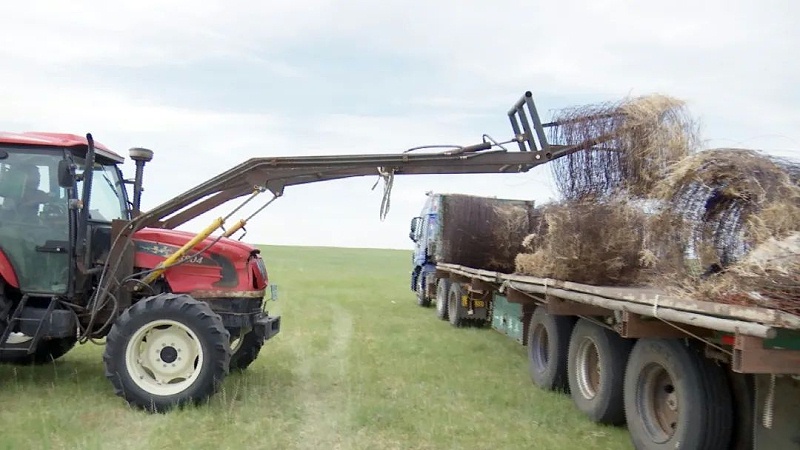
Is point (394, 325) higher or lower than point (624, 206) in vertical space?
lower

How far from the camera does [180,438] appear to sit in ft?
18.7

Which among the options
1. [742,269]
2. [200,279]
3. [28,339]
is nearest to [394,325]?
[200,279]

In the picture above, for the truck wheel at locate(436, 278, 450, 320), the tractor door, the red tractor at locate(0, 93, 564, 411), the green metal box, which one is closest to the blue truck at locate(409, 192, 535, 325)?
the truck wheel at locate(436, 278, 450, 320)

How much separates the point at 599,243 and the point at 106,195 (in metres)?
5.04

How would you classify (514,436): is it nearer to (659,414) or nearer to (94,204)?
(659,414)

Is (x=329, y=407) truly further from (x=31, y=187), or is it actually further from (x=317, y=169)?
(x=31, y=187)

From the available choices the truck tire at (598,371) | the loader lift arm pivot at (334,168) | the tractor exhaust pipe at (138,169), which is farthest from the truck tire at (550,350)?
the tractor exhaust pipe at (138,169)

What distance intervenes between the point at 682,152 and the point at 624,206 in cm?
70

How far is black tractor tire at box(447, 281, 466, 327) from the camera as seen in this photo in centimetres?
1373

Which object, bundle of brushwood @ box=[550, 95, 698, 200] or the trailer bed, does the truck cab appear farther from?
the trailer bed

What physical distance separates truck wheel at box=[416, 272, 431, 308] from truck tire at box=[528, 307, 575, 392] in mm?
9046

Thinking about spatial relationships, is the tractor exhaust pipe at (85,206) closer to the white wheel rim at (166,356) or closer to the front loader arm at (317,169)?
the front loader arm at (317,169)

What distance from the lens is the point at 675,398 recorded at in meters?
5.19

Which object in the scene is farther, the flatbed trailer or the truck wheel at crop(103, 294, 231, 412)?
the truck wheel at crop(103, 294, 231, 412)
